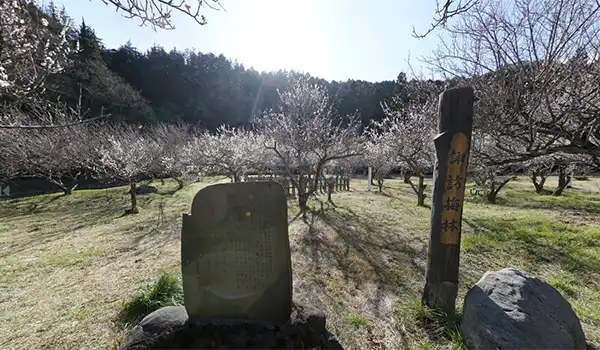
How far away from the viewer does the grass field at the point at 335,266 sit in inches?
121

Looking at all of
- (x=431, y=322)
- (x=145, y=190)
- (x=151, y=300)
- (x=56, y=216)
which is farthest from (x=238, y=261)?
(x=145, y=190)

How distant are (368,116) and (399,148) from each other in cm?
2307

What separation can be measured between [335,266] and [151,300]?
3.10 metres

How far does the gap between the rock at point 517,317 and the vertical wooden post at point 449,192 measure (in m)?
0.33

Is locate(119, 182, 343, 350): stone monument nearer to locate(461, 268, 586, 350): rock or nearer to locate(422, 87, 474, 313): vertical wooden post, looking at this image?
locate(461, 268, 586, 350): rock

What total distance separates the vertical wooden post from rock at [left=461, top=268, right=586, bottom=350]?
33 cm

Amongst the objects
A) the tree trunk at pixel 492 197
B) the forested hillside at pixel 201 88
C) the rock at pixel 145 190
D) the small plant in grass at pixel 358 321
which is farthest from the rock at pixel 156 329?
the forested hillside at pixel 201 88

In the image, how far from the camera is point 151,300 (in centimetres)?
331

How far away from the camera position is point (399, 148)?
1048cm

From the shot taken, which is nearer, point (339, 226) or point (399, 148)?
point (339, 226)

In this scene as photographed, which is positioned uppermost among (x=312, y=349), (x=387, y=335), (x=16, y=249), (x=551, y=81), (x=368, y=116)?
(x=368, y=116)

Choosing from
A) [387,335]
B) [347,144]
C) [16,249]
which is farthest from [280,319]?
[16,249]

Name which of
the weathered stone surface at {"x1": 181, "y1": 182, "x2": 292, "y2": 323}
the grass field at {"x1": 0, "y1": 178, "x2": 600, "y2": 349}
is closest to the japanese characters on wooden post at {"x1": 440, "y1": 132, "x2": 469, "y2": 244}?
the grass field at {"x1": 0, "y1": 178, "x2": 600, "y2": 349}

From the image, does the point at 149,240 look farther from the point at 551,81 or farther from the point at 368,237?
the point at 551,81
